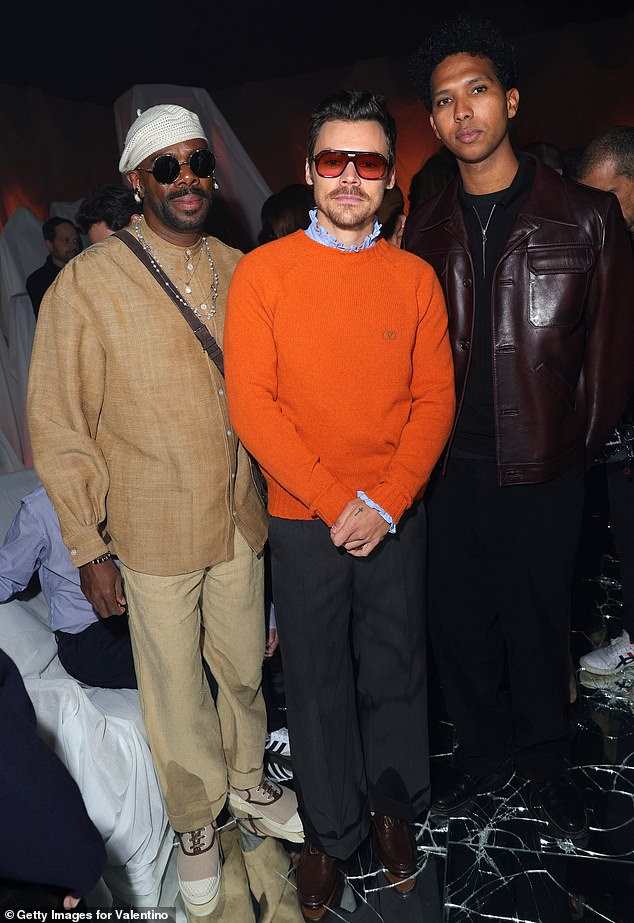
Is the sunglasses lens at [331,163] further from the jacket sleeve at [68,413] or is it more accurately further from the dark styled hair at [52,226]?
the dark styled hair at [52,226]

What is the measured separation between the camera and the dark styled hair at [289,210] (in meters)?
3.24

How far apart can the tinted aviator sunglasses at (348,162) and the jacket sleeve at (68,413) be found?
0.65 meters

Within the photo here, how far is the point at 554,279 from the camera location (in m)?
1.99

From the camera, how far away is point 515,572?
2156 mm

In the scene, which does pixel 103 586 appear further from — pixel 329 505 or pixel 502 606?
pixel 502 606

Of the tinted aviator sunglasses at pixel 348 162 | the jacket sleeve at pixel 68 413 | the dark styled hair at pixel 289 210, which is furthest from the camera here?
the dark styled hair at pixel 289 210

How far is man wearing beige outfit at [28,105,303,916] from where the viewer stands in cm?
191

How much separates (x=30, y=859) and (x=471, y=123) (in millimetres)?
1849

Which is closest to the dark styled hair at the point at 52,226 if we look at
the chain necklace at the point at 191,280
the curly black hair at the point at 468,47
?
the chain necklace at the point at 191,280

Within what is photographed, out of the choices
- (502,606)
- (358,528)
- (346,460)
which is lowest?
(502,606)

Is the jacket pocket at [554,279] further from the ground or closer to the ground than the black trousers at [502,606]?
further from the ground

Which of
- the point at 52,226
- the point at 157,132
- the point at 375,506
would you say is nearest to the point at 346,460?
the point at 375,506

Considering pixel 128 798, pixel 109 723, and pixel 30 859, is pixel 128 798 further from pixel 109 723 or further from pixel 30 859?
pixel 30 859

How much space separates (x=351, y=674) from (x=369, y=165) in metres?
1.25
